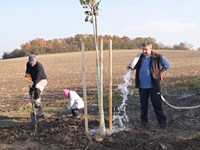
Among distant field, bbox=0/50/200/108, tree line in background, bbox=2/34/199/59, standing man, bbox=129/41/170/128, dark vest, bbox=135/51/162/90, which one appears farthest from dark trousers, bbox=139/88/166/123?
tree line in background, bbox=2/34/199/59

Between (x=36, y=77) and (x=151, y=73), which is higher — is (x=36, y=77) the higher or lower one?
the lower one

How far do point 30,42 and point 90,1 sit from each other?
237 feet

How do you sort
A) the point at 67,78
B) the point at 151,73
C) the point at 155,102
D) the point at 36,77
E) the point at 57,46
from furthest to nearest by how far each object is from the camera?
1. the point at 57,46
2. the point at 67,78
3. the point at 36,77
4. the point at 155,102
5. the point at 151,73

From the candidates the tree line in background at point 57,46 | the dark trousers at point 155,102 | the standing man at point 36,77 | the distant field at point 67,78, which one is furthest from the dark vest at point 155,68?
the tree line in background at point 57,46

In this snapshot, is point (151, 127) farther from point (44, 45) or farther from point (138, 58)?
point (44, 45)

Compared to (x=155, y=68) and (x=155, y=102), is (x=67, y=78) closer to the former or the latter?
(x=155, y=102)

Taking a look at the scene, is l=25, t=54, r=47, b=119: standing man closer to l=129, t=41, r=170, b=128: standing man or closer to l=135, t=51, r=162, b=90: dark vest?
l=129, t=41, r=170, b=128: standing man

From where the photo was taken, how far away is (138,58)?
807cm

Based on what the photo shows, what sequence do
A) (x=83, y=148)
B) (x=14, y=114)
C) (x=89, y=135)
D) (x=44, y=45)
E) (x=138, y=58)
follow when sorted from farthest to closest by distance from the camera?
1. (x=44, y=45)
2. (x=14, y=114)
3. (x=138, y=58)
4. (x=89, y=135)
5. (x=83, y=148)

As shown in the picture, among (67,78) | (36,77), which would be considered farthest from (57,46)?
(36,77)

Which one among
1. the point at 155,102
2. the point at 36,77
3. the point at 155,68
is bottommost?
the point at 155,102

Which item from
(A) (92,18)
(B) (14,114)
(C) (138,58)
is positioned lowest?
(B) (14,114)

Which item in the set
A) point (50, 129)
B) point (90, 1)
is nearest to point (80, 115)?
point (50, 129)

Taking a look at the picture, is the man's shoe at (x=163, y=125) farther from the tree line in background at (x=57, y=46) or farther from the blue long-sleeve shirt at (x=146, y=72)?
the tree line in background at (x=57, y=46)
